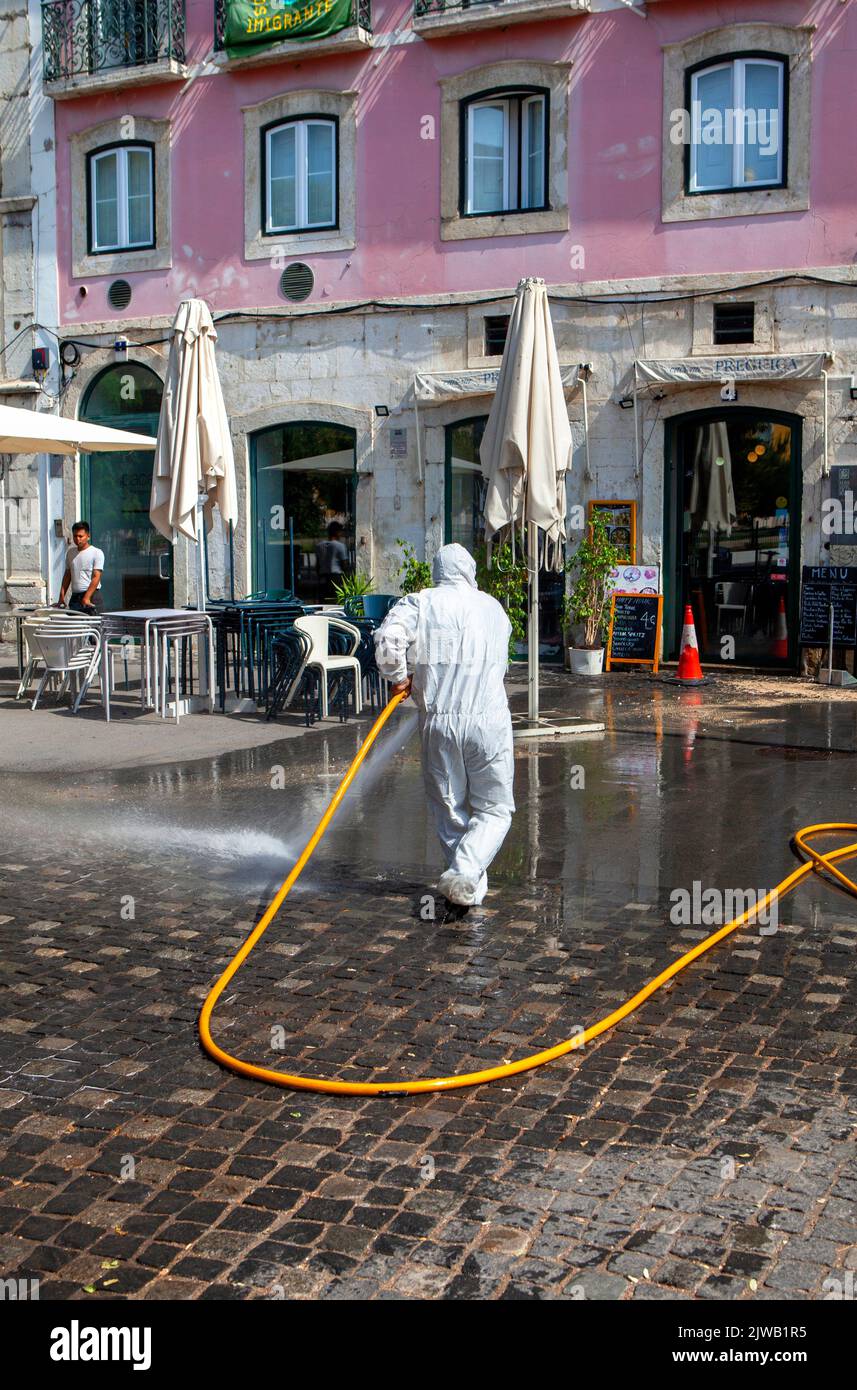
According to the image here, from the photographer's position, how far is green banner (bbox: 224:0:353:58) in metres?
18.4

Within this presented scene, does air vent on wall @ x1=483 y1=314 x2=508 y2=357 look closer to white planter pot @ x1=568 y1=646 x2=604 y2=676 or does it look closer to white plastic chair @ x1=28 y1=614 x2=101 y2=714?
white planter pot @ x1=568 y1=646 x2=604 y2=676

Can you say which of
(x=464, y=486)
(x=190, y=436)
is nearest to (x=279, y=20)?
(x=464, y=486)

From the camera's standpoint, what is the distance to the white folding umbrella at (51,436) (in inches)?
550

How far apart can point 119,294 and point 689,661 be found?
9.80 metres

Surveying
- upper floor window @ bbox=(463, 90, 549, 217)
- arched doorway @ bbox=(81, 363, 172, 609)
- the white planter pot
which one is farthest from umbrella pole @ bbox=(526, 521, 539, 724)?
arched doorway @ bbox=(81, 363, 172, 609)

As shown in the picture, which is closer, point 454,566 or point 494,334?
point 454,566

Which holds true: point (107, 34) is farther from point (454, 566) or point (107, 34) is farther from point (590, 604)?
point (454, 566)

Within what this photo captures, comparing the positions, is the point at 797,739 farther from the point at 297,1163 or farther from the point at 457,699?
the point at 297,1163

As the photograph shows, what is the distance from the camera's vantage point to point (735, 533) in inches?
681

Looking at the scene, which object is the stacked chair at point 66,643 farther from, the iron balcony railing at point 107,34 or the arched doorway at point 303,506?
the iron balcony railing at point 107,34

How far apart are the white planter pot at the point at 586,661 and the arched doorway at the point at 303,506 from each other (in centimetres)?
371

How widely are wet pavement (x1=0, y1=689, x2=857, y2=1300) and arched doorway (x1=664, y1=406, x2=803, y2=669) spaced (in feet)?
27.4

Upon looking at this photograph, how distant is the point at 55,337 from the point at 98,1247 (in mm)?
18764

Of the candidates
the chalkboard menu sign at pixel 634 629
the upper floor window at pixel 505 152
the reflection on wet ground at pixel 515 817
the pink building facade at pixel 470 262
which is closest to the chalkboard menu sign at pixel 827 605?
the pink building facade at pixel 470 262
